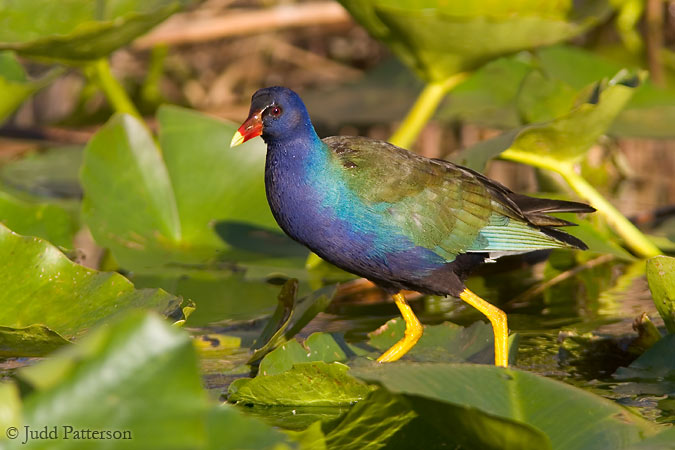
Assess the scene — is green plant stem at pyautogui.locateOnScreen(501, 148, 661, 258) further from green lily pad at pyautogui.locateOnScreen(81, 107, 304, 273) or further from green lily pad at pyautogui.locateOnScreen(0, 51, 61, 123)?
green lily pad at pyautogui.locateOnScreen(0, 51, 61, 123)

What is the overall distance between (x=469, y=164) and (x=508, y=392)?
3.71 ft

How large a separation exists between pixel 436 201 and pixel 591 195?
68 centimetres

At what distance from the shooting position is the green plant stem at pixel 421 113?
3074 millimetres

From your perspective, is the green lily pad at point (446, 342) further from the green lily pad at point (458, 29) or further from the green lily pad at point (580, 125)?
the green lily pad at point (458, 29)

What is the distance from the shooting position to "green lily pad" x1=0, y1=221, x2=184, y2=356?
207 centimetres

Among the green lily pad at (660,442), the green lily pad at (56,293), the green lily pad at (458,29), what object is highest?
the green lily pad at (458,29)

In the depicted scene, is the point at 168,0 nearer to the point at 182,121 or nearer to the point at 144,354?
the point at 182,121

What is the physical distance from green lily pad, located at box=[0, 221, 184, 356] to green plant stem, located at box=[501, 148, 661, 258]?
1085 mm

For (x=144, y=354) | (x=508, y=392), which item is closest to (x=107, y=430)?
(x=144, y=354)

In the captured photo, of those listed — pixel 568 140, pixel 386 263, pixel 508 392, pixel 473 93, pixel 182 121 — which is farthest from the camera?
→ pixel 473 93

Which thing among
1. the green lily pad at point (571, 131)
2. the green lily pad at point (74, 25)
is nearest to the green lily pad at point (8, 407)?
the green lily pad at point (571, 131)

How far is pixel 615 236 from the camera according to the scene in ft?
9.64

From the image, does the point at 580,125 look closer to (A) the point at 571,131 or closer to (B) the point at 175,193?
(A) the point at 571,131

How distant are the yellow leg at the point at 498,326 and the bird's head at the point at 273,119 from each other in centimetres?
53
